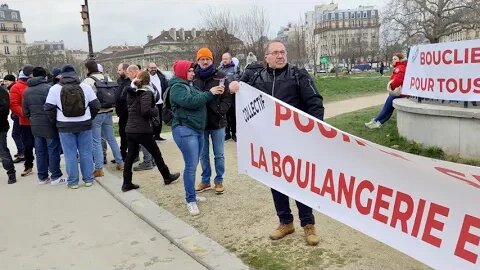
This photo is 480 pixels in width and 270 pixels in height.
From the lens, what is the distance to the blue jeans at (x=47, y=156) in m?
7.19

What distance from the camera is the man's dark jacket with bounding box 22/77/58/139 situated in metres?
6.99

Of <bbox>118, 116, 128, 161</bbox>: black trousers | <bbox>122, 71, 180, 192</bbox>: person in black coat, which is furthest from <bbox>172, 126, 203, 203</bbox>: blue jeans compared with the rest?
<bbox>118, 116, 128, 161</bbox>: black trousers

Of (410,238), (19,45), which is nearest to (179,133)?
(410,238)

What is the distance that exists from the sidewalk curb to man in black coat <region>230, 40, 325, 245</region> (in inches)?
22.9

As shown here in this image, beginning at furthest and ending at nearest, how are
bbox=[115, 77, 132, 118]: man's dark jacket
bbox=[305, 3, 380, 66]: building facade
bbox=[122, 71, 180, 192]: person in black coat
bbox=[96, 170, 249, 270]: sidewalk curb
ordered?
bbox=[305, 3, 380, 66]: building facade < bbox=[115, 77, 132, 118]: man's dark jacket < bbox=[122, 71, 180, 192]: person in black coat < bbox=[96, 170, 249, 270]: sidewalk curb

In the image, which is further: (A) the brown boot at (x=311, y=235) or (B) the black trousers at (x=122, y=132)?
(B) the black trousers at (x=122, y=132)

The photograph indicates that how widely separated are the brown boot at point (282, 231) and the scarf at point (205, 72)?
196 centimetres

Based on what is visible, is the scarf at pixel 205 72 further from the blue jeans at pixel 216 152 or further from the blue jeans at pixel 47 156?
the blue jeans at pixel 47 156

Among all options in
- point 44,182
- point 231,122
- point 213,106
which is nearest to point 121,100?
point 44,182

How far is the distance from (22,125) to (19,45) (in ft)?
422

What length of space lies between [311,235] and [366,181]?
1162 mm

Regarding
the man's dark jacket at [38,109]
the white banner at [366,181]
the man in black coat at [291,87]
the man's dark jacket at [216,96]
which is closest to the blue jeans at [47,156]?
the man's dark jacket at [38,109]

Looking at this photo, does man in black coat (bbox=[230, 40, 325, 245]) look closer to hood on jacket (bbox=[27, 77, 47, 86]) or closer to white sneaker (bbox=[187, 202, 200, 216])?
white sneaker (bbox=[187, 202, 200, 216])

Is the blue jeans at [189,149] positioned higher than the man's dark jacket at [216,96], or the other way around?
the man's dark jacket at [216,96]
